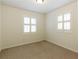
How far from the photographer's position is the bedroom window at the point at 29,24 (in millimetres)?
6130

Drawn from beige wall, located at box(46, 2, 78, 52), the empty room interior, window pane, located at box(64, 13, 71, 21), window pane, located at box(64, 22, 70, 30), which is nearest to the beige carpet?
the empty room interior

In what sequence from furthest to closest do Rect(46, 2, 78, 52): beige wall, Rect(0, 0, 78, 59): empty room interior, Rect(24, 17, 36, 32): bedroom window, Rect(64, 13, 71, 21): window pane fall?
Rect(24, 17, 36, 32): bedroom window
Rect(64, 13, 71, 21): window pane
Rect(46, 2, 78, 52): beige wall
Rect(0, 0, 78, 59): empty room interior

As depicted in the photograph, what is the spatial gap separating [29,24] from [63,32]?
2598mm

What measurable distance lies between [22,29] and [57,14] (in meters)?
2.60

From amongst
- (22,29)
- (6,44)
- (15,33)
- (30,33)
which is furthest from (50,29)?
(6,44)

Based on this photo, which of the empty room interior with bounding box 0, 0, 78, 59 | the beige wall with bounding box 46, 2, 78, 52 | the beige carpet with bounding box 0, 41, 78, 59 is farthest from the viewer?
the beige wall with bounding box 46, 2, 78, 52

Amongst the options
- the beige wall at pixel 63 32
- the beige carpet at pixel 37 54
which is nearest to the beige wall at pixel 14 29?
the beige carpet at pixel 37 54

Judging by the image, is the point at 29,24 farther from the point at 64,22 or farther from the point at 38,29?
the point at 64,22

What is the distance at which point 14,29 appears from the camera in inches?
211

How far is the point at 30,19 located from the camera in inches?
251

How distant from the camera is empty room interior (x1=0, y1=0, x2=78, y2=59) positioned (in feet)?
13.4

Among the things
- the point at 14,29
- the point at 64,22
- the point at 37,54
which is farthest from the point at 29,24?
the point at 37,54

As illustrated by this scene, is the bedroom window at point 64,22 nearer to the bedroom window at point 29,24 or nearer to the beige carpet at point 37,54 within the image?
the beige carpet at point 37,54

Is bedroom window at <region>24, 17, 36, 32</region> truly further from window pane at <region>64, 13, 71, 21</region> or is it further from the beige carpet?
window pane at <region>64, 13, 71, 21</region>
